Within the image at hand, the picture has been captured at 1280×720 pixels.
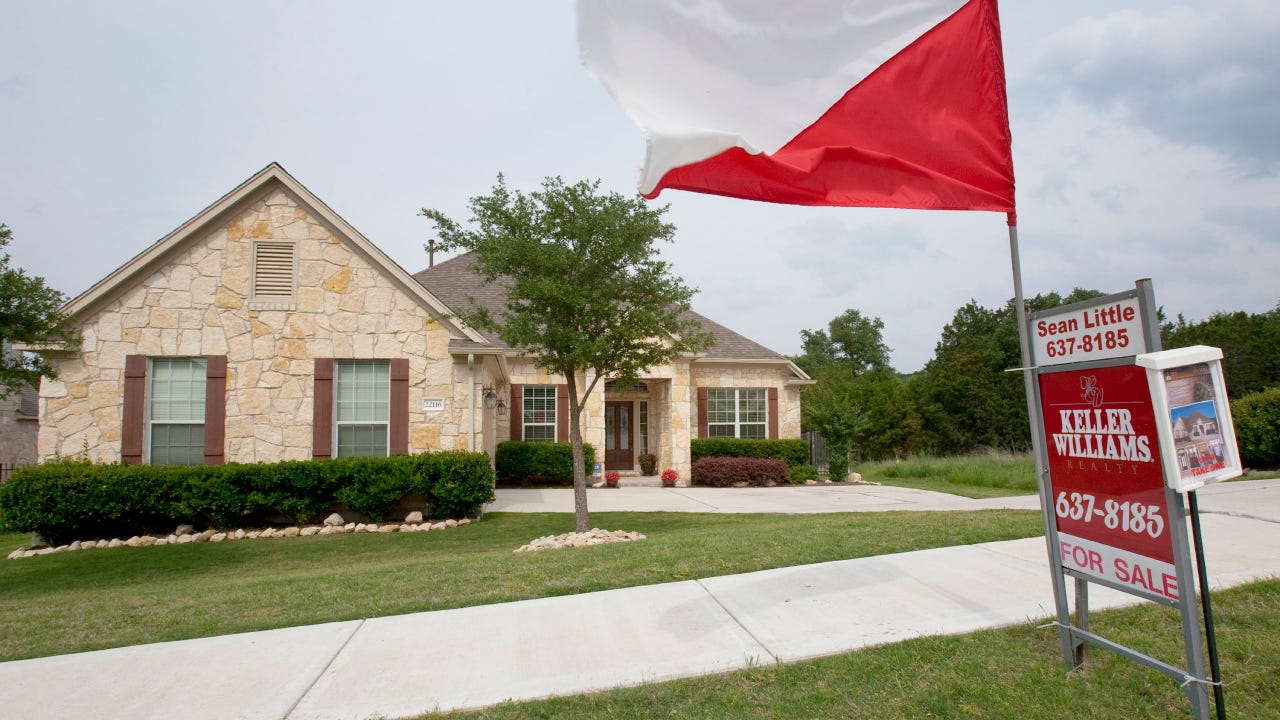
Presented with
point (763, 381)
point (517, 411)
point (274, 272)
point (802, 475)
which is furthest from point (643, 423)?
point (274, 272)

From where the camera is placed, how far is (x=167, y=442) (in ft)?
41.8

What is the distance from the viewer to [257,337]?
13055mm

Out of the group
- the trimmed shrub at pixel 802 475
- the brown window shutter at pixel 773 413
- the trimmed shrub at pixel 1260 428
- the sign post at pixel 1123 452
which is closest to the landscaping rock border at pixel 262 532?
the sign post at pixel 1123 452

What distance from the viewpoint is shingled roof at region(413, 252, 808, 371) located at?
69.4 feet

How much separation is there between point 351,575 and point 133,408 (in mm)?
7596

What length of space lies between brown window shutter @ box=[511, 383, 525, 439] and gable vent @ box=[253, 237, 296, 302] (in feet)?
26.1

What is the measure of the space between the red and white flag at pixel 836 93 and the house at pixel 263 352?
955 cm

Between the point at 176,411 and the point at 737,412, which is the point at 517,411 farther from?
the point at 176,411

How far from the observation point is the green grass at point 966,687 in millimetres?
3607

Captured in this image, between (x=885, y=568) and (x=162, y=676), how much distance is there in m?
5.17

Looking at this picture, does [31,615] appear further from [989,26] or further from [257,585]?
[989,26]

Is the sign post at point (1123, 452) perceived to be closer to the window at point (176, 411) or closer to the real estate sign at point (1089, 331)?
the real estate sign at point (1089, 331)

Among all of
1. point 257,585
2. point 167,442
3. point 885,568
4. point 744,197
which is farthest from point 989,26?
point 167,442

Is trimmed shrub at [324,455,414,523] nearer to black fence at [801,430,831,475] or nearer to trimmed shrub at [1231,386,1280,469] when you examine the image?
black fence at [801,430,831,475]
